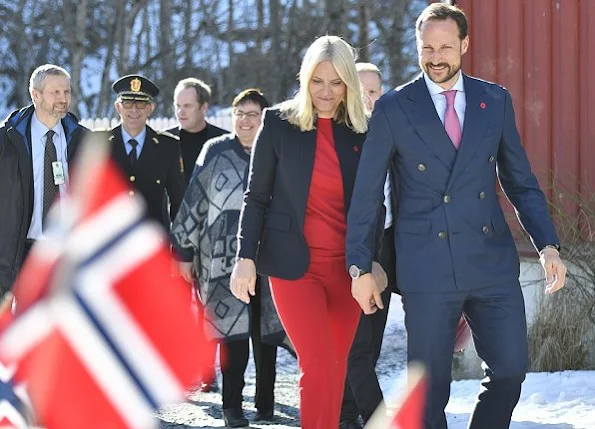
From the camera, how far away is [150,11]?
80.3ft

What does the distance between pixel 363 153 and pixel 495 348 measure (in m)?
0.88

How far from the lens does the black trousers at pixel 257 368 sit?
703cm

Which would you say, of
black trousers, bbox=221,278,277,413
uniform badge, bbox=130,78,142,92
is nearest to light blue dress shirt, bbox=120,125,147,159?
uniform badge, bbox=130,78,142,92

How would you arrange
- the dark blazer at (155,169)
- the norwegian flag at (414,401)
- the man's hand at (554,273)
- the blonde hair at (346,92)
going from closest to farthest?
1. the man's hand at (554,273)
2. the norwegian flag at (414,401)
3. the blonde hair at (346,92)
4. the dark blazer at (155,169)

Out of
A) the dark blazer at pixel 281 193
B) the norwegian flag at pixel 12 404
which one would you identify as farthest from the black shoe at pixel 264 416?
the dark blazer at pixel 281 193

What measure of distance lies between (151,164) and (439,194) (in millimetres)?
3597

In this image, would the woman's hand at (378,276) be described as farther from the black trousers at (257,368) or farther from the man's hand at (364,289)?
the black trousers at (257,368)

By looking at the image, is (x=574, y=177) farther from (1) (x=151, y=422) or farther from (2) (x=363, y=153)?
(2) (x=363, y=153)

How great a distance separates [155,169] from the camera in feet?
26.3

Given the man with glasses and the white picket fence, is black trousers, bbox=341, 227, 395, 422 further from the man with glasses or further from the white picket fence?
the white picket fence

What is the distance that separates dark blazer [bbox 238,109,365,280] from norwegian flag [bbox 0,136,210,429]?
206cm

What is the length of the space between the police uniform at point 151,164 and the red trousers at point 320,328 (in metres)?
2.93

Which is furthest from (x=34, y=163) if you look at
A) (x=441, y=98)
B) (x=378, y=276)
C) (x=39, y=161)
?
(x=441, y=98)

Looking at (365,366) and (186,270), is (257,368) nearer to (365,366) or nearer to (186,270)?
(186,270)
